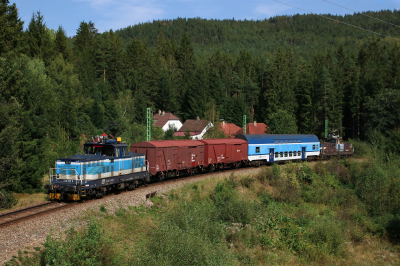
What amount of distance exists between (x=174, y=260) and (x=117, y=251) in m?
3.96

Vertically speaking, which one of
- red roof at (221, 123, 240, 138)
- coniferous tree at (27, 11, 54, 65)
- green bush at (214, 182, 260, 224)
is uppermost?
coniferous tree at (27, 11, 54, 65)

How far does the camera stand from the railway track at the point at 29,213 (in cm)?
1580

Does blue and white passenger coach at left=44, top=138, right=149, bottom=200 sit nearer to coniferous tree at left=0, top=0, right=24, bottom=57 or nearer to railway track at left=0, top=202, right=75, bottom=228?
railway track at left=0, top=202, right=75, bottom=228

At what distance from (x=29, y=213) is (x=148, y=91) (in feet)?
234

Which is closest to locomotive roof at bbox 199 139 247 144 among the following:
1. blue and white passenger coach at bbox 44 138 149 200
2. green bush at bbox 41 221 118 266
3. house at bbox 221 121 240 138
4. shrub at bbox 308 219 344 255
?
blue and white passenger coach at bbox 44 138 149 200

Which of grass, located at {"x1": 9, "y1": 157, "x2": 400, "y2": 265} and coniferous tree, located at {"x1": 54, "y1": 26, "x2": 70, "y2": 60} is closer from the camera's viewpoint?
grass, located at {"x1": 9, "y1": 157, "x2": 400, "y2": 265}

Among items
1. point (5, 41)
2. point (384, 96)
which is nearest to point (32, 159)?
point (5, 41)

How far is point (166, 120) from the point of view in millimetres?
88562

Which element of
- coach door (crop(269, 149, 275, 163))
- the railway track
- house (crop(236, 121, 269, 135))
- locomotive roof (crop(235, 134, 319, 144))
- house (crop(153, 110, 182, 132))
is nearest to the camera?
the railway track

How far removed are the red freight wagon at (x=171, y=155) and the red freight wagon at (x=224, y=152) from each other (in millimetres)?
901

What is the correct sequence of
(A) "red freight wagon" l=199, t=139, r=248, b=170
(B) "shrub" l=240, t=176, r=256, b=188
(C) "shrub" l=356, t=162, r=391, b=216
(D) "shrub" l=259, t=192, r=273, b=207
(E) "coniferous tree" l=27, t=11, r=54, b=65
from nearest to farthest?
(D) "shrub" l=259, t=192, r=273, b=207
(B) "shrub" l=240, t=176, r=256, b=188
(C) "shrub" l=356, t=162, r=391, b=216
(A) "red freight wagon" l=199, t=139, r=248, b=170
(E) "coniferous tree" l=27, t=11, r=54, b=65

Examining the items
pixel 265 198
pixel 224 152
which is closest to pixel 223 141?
pixel 224 152

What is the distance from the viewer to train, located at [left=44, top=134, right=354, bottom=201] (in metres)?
19.4

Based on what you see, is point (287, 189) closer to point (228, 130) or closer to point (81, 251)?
point (81, 251)
